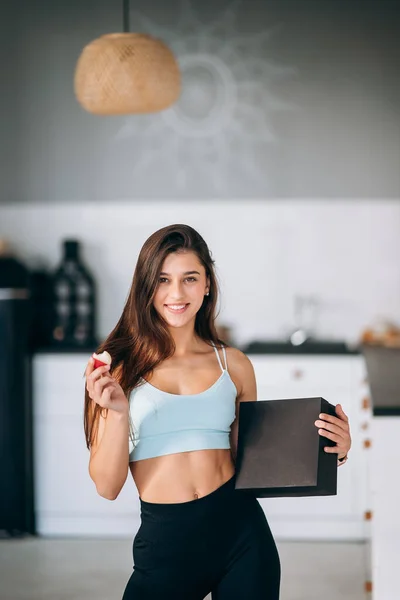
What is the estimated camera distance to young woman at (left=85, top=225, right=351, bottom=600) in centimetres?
181

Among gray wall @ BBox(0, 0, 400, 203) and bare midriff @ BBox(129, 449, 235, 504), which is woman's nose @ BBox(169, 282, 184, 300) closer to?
bare midriff @ BBox(129, 449, 235, 504)

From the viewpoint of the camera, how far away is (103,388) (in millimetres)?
1656

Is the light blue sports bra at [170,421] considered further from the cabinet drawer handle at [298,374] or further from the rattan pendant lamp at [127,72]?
the cabinet drawer handle at [298,374]

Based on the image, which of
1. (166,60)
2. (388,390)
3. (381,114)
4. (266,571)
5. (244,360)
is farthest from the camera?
(381,114)

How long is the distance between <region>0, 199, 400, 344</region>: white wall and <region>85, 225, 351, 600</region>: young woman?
347 cm

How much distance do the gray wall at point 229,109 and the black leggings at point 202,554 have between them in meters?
3.66

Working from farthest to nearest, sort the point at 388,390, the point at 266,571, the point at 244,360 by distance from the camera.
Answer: the point at 388,390 → the point at 244,360 → the point at 266,571

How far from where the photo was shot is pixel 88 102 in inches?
155

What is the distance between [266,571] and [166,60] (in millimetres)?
2493

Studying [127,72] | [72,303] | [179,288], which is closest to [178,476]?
[179,288]

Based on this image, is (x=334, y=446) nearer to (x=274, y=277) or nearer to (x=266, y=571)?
(x=266, y=571)

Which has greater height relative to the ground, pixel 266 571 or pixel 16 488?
pixel 266 571

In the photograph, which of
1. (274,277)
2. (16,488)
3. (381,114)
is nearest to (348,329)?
(274,277)

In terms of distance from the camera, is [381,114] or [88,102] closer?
[88,102]
